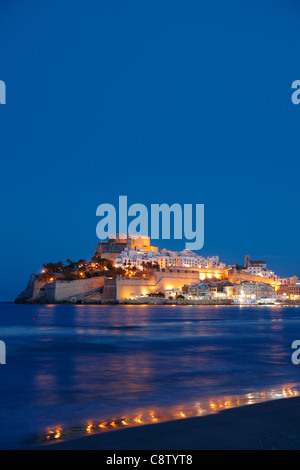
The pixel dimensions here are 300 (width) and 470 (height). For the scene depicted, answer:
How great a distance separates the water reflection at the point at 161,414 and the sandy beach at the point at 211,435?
20 cm

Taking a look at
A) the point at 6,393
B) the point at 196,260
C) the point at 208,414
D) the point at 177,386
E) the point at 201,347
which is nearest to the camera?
the point at 208,414

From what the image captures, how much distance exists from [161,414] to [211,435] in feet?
3.63

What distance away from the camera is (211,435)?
355 cm

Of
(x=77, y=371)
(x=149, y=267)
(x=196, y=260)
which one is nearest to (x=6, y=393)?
(x=77, y=371)

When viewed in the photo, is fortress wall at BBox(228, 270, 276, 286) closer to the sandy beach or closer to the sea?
the sea

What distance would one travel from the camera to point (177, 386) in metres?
6.31

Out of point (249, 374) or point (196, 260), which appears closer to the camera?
point (249, 374)

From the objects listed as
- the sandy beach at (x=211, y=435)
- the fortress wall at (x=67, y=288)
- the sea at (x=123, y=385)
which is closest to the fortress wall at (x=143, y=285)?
the fortress wall at (x=67, y=288)

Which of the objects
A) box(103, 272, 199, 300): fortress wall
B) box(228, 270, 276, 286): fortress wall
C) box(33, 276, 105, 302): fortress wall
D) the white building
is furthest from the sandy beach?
box(228, 270, 276, 286): fortress wall

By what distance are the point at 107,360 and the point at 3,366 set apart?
6.97ft

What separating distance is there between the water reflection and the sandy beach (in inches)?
7.8

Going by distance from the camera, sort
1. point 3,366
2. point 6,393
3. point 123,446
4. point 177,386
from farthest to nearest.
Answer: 1. point 3,366
2. point 177,386
3. point 6,393
4. point 123,446

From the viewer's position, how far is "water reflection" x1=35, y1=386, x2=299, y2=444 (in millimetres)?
3898
